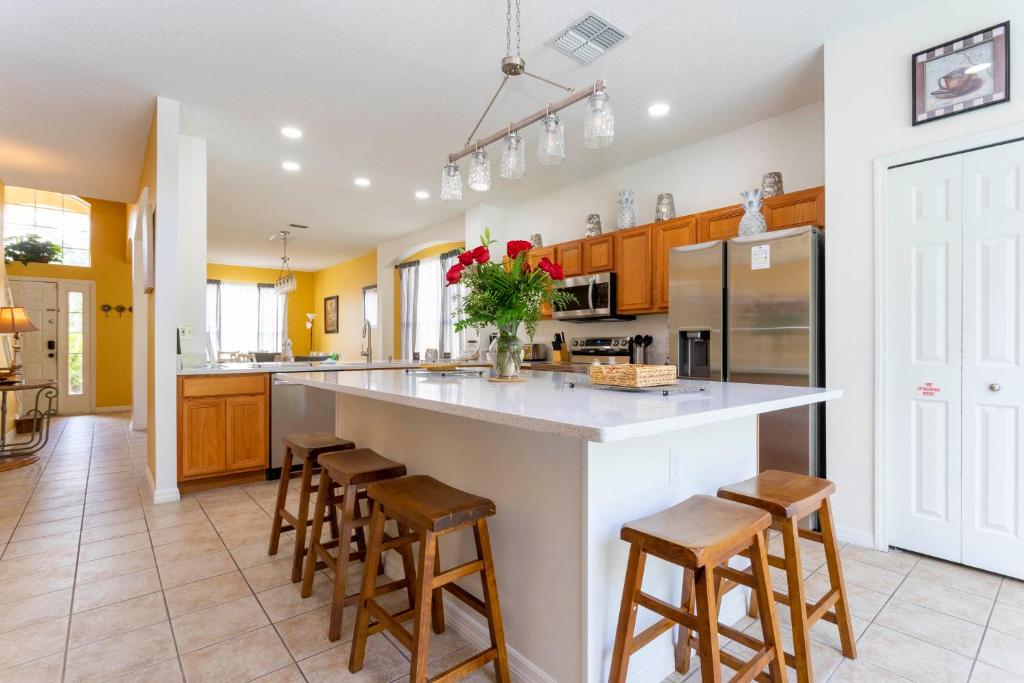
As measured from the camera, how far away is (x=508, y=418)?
1155 mm

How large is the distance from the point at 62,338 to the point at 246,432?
598 centimetres

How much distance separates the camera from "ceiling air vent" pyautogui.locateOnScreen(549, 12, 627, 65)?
2.54 metres

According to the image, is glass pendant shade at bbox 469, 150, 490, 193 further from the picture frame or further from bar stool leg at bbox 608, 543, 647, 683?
the picture frame

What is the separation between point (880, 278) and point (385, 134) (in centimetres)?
352

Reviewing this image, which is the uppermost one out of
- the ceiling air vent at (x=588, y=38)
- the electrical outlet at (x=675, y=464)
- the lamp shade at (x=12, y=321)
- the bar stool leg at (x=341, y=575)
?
the ceiling air vent at (x=588, y=38)

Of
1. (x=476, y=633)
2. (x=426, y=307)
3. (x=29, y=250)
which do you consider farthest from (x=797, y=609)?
(x=29, y=250)

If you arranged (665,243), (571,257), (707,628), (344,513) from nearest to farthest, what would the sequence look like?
(707,628)
(344,513)
(665,243)
(571,257)

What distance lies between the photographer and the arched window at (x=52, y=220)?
7.22 meters

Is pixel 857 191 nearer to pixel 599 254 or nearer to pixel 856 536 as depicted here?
pixel 856 536

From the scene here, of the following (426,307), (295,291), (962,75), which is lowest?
(426,307)

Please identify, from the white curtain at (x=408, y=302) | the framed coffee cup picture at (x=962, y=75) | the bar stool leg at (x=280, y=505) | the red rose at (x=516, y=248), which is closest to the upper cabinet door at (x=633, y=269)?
the framed coffee cup picture at (x=962, y=75)

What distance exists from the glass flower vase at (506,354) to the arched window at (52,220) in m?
8.61

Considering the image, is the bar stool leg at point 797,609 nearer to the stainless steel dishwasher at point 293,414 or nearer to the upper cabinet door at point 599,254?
the upper cabinet door at point 599,254

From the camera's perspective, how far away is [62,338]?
7414mm
